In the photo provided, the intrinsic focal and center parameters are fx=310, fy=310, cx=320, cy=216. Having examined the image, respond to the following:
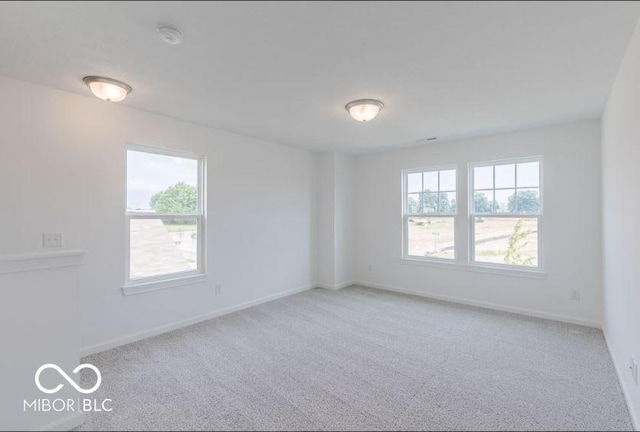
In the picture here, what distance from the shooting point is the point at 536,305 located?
3.97 meters

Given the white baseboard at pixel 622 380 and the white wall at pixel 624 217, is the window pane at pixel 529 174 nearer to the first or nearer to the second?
the white wall at pixel 624 217

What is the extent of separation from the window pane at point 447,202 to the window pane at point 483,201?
0.97 ft

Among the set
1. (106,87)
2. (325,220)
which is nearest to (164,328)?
(106,87)

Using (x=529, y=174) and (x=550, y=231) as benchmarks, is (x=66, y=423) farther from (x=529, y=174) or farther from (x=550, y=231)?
(x=529, y=174)

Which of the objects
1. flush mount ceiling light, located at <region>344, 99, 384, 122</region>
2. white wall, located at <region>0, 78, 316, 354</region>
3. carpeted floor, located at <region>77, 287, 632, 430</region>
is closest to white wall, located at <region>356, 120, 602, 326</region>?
carpeted floor, located at <region>77, 287, 632, 430</region>

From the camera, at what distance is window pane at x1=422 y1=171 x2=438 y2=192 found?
4.98 metres

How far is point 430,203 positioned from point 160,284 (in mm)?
4028

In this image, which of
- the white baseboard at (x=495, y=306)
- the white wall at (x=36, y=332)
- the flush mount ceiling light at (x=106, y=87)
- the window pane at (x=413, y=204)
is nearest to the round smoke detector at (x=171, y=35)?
the flush mount ceiling light at (x=106, y=87)

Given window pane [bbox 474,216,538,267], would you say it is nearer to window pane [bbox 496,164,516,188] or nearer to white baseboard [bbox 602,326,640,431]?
window pane [bbox 496,164,516,188]

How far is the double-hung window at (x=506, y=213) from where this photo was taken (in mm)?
4062

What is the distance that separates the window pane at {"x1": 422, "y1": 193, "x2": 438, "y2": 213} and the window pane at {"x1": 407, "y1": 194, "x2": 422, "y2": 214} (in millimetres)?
87

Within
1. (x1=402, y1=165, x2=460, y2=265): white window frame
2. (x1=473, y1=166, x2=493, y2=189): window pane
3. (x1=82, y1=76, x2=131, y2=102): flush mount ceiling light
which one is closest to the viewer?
(x1=82, y1=76, x2=131, y2=102): flush mount ceiling light

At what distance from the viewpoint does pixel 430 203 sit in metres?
5.04

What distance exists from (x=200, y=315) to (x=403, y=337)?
2430mm
